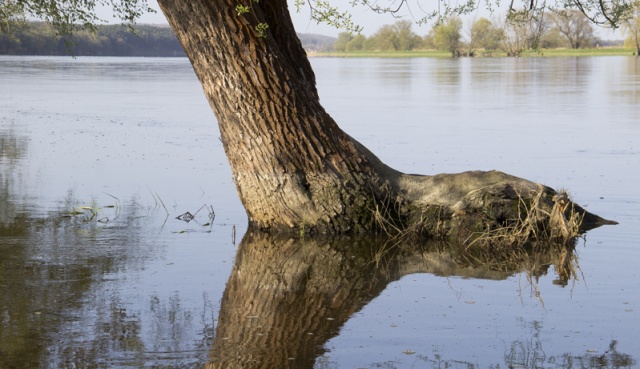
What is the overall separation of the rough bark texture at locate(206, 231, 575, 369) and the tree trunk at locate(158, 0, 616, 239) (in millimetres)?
405

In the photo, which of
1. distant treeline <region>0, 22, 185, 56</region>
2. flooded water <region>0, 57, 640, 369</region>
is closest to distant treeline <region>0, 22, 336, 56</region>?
distant treeline <region>0, 22, 185, 56</region>

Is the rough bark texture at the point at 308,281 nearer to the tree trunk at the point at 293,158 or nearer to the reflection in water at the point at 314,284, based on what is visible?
the reflection in water at the point at 314,284

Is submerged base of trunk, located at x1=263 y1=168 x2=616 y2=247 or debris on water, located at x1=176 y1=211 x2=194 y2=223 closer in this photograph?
submerged base of trunk, located at x1=263 y1=168 x2=616 y2=247

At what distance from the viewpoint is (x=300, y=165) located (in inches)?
435

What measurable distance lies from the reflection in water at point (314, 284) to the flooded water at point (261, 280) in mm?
24

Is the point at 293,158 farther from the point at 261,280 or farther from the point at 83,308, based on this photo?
the point at 83,308

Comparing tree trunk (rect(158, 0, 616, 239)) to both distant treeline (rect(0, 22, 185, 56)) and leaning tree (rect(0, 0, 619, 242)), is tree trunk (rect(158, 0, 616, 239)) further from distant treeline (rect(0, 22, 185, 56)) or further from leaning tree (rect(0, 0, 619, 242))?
distant treeline (rect(0, 22, 185, 56))

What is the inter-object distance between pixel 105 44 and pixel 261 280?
121 m

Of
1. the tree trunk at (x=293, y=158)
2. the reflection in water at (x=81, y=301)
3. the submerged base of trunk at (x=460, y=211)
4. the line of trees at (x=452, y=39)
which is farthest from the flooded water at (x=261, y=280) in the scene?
the line of trees at (x=452, y=39)

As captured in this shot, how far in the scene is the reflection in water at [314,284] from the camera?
6801 millimetres

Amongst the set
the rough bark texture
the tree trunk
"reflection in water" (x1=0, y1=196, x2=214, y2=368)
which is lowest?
the rough bark texture

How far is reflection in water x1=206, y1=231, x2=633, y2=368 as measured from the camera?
268 inches

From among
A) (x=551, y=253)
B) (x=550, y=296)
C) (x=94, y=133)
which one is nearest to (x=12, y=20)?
(x=94, y=133)

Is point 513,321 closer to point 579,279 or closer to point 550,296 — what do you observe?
point 550,296
